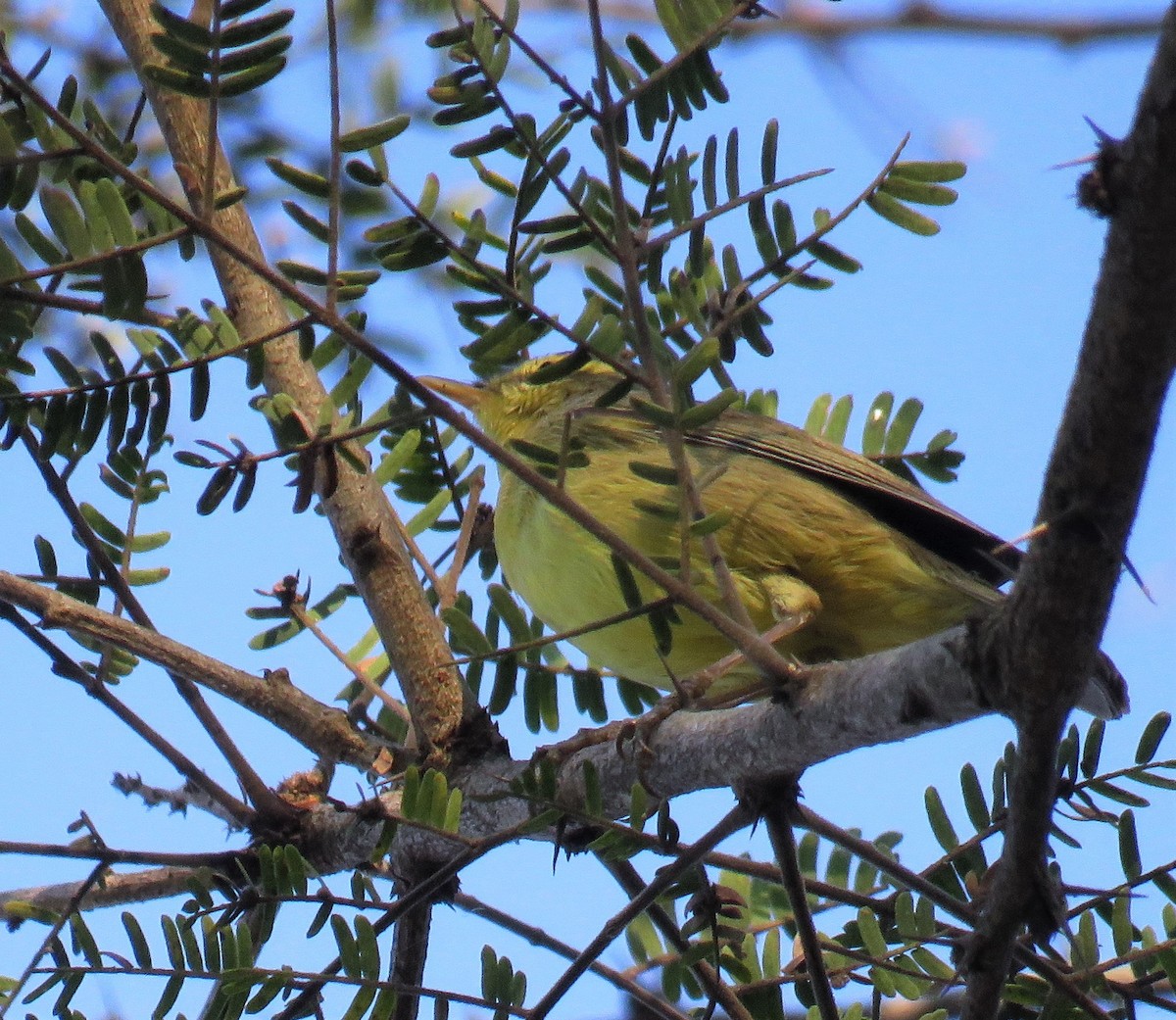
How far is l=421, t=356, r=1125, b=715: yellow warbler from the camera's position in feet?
14.4

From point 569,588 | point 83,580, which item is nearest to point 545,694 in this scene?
point 569,588

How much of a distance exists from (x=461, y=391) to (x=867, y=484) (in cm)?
219

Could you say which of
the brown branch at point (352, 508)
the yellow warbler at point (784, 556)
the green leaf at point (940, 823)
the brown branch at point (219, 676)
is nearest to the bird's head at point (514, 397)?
the yellow warbler at point (784, 556)

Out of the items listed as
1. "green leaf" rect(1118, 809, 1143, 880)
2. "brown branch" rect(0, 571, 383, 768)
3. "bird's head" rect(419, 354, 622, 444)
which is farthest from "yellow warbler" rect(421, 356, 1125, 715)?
"green leaf" rect(1118, 809, 1143, 880)

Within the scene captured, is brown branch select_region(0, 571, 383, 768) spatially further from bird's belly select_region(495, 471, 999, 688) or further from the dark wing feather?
the dark wing feather

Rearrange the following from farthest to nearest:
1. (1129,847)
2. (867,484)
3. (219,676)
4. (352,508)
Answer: (867,484) → (352,508) → (219,676) → (1129,847)

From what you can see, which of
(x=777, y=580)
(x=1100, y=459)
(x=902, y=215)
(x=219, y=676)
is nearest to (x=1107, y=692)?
(x=777, y=580)

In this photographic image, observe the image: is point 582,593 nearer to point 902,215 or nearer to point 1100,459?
point 902,215

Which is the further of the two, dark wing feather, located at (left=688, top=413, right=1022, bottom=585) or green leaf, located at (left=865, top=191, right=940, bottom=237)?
dark wing feather, located at (left=688, top=413, right=1022, bottom=585)

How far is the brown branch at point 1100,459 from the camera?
164cm

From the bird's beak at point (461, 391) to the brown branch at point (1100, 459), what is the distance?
13.3ft

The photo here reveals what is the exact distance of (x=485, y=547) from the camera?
198 inches

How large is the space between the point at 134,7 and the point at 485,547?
208 centimetres

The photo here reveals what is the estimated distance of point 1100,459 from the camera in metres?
1.85
